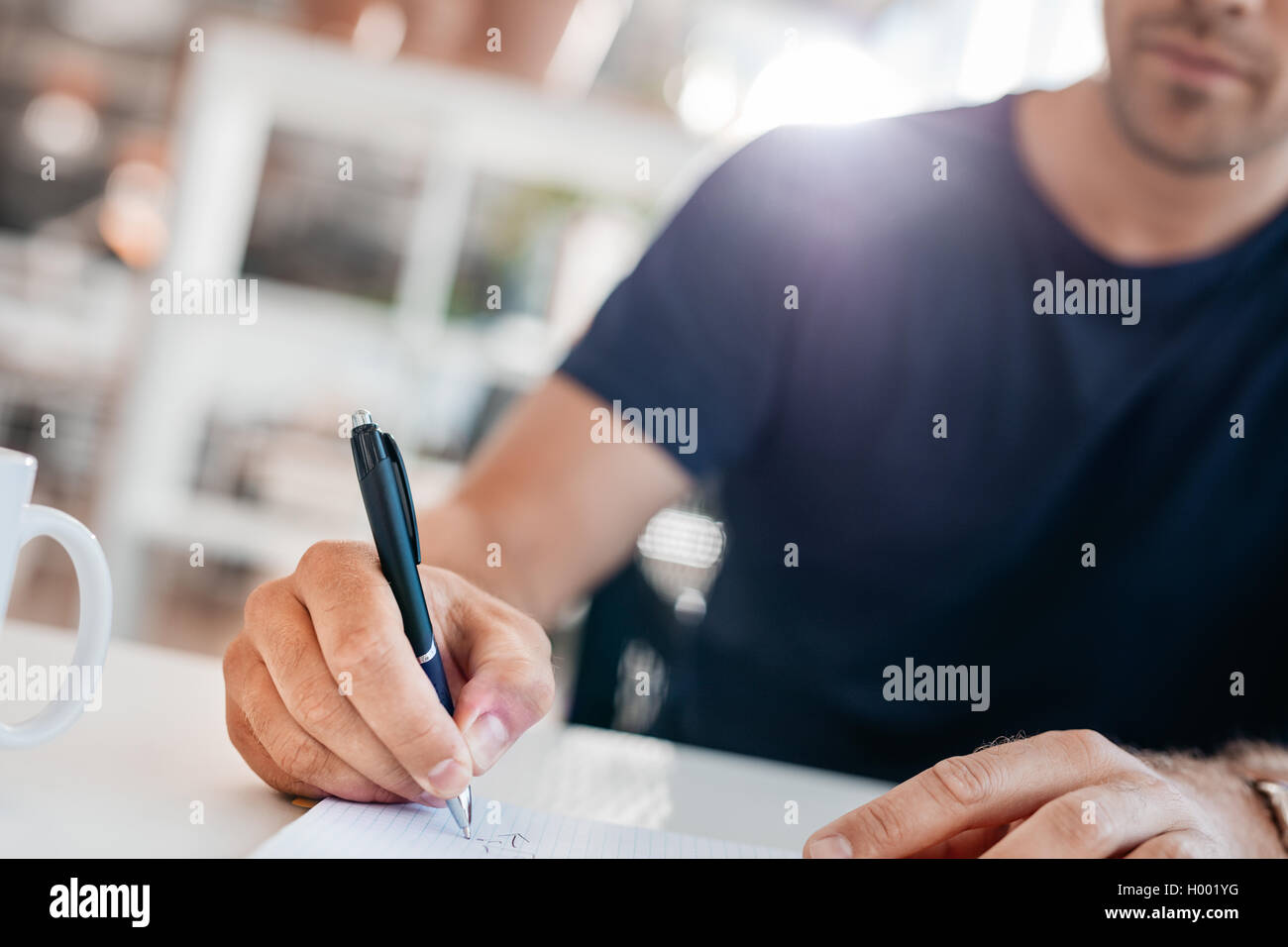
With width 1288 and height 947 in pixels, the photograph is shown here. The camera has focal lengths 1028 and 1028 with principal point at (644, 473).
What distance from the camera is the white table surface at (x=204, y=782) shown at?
1.22 feet

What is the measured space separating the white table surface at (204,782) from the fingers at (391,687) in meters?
0.06

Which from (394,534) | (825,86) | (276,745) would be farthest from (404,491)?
(825,86)

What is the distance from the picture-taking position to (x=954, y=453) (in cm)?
88

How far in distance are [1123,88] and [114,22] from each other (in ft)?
16.2

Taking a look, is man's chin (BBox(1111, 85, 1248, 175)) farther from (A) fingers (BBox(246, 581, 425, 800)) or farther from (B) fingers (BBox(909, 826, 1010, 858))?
(A) fingers (BBox(246, 581, 425, 800))

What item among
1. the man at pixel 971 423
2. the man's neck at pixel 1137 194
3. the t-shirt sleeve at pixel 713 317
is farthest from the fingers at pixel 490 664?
the man's neck at pixel 1137 194

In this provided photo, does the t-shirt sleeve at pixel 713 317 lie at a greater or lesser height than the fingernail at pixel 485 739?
greater

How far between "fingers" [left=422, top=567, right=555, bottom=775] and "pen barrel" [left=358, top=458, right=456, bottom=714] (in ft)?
0.05

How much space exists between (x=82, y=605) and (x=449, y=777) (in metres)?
0.16

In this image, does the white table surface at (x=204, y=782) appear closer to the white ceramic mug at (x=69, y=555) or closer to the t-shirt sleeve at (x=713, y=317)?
the white ceramic mug at (x=69, y=555)

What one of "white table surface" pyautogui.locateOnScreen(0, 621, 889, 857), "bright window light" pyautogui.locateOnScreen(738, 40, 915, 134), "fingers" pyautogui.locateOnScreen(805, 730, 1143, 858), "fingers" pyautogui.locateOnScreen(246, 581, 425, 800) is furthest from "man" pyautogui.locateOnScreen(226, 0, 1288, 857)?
"bright window light" pyautogui.locateOnScreen(738, 40, 915, 134)

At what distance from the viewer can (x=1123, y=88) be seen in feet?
2.71

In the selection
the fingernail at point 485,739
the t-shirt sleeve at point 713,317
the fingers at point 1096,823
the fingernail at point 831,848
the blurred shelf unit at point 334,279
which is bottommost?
the fingernail at point 831,848

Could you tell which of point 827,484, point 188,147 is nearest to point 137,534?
point 188,147
